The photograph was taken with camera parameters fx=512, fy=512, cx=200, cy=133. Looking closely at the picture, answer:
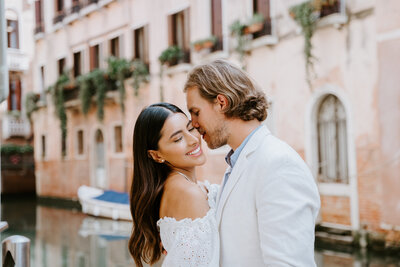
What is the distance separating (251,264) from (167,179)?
52 cm

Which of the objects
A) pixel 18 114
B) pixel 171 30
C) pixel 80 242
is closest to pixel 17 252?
pixel 80 242

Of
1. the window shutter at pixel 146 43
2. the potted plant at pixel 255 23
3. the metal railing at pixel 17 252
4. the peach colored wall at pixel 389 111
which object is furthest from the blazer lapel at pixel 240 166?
the window shutter at pixel 146 43

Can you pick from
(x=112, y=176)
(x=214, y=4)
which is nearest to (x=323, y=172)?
(x=214, y=4)

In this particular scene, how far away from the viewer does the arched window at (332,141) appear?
758 cm

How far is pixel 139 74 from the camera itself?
1227 centimetres

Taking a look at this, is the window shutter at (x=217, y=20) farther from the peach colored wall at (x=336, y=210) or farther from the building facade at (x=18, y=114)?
the building facade at (x=18, y=114)

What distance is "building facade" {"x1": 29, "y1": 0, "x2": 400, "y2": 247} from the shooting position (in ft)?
22.5

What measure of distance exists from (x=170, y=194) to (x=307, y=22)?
635cm

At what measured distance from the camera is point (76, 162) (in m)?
15.6

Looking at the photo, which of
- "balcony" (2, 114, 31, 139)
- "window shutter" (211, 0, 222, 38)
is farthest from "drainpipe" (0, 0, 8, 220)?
"balcony" (2, 114, 31, 139)

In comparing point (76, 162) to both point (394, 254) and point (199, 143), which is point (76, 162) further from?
point (199, 143)

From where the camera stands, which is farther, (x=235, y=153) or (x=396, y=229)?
(x=396, y=229)

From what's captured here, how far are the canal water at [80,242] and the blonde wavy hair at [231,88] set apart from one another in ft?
16.1

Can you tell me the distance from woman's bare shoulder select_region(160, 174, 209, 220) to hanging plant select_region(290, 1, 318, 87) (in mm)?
6328
